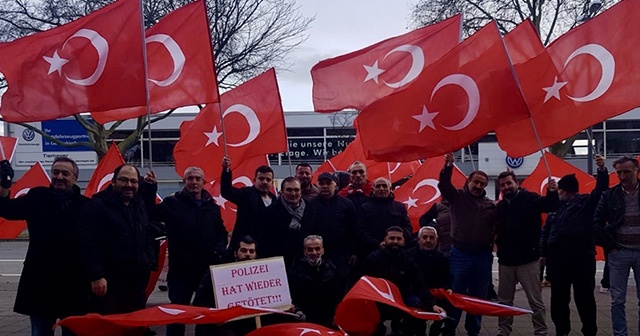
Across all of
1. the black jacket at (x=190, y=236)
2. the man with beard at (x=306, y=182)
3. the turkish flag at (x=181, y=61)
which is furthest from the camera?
the man with beard at (x=306, y=182)

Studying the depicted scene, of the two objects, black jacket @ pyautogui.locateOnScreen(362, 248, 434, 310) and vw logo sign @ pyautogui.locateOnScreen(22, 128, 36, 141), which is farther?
vw logo sign @ pyautogui.locateOnScreen(22, 128, 36, 141)

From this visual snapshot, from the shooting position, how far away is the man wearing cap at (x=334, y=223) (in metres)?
7.26

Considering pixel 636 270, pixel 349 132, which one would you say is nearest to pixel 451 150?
pixel 636 270

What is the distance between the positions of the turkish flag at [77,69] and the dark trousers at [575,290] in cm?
440

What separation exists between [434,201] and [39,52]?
18.1ft

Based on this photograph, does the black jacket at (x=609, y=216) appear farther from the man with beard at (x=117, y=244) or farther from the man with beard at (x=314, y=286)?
the man with beard at (x=117, y=244)

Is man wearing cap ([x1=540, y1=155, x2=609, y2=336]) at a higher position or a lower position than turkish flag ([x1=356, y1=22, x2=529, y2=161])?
lower

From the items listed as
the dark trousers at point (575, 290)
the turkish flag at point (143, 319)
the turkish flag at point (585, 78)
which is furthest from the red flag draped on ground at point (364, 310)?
the turkish flag at point (585, 78)

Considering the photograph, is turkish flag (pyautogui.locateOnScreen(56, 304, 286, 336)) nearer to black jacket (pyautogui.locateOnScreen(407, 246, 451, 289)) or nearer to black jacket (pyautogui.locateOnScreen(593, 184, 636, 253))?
black jacket (pyautogui.locateOnScreen(407, 246, 451, 289))

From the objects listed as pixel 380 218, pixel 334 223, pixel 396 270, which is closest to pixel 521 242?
pixel 396 270

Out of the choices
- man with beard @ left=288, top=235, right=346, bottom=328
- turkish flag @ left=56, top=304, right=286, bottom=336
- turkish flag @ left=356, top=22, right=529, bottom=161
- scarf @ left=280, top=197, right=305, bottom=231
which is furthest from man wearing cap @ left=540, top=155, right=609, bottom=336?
turkish flag @ left=56, top=304, right=286, bottom=336

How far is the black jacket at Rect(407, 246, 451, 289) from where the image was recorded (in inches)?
291

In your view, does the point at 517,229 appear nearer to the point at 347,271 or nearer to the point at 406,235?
the point at 406,235

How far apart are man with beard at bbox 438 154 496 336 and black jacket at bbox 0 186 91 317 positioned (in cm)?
343
